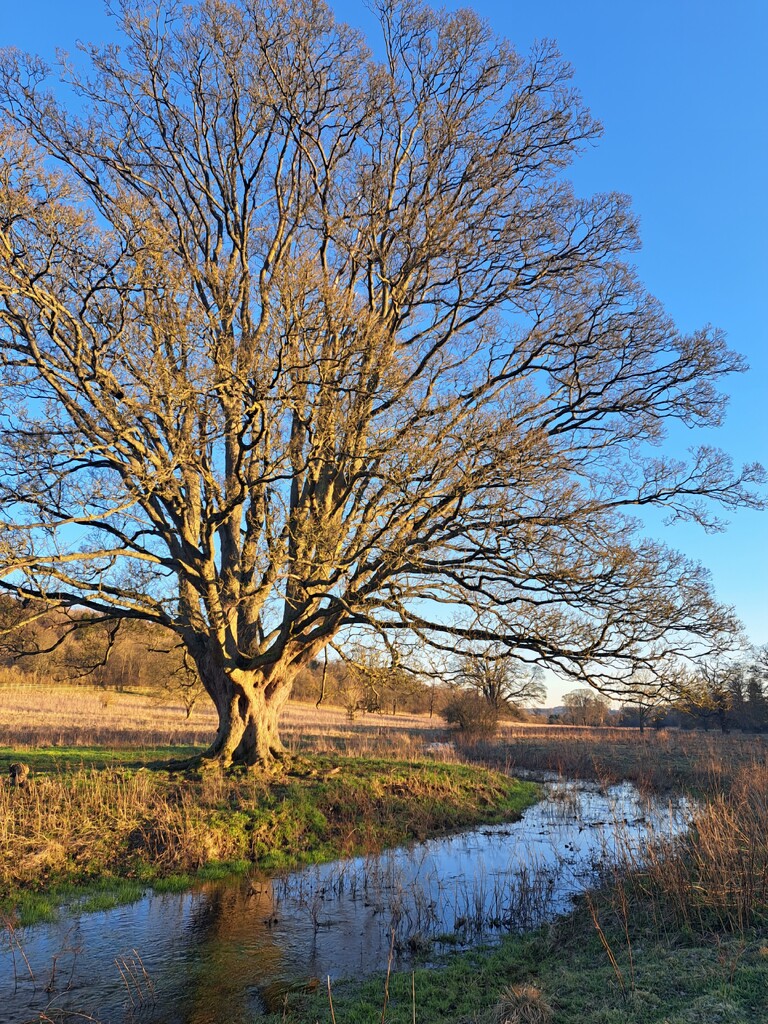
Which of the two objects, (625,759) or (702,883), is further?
(625,759)

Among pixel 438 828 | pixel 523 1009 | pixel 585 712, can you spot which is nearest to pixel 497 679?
pixel 438 828

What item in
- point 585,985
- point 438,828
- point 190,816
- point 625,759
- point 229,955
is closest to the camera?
point 585,985

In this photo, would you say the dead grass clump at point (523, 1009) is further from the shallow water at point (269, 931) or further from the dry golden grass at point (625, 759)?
the dry golden grass at point (625, 759)

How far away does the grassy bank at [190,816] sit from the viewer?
9.58 metres

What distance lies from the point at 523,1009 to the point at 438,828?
30.9 ft

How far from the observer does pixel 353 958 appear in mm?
7074

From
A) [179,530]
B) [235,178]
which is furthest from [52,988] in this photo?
[235,178]

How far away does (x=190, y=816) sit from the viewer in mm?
10992

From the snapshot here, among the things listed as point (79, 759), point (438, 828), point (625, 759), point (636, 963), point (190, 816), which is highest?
point (79, 759)

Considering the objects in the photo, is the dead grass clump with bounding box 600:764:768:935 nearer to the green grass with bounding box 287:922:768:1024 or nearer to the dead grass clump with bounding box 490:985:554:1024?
the green grass with bounding box 287:922:768:1024

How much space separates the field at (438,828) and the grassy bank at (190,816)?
0.03m

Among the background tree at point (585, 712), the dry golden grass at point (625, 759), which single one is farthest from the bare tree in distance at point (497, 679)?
the background tree at point (585, 712)

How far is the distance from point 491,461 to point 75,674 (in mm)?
10334

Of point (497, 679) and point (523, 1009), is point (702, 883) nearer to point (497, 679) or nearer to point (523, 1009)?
point (523, 1009)
